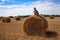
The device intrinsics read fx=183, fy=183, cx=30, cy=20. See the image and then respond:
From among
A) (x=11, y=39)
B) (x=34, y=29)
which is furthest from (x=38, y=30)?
(x=11, y=39)

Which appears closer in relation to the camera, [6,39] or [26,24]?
[6,39]

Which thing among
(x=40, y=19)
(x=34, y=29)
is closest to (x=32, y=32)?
(x=34, y=29)

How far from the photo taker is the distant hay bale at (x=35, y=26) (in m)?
10.8

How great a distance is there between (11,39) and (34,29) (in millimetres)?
2874

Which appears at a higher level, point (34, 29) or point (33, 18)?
point (33, 18)

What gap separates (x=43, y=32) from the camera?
10.7 m

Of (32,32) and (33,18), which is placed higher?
(33,18)

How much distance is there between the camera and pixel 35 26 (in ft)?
36.3

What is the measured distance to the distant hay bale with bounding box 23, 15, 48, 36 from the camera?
10.8 meters

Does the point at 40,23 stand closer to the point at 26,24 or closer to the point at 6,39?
the point at 26,24

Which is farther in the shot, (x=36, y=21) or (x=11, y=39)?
(x=36, y=21)

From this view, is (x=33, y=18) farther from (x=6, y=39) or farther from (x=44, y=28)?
(x=6, y=39)

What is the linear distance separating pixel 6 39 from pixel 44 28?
3138mm

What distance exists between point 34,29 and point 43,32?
0.65 metres
